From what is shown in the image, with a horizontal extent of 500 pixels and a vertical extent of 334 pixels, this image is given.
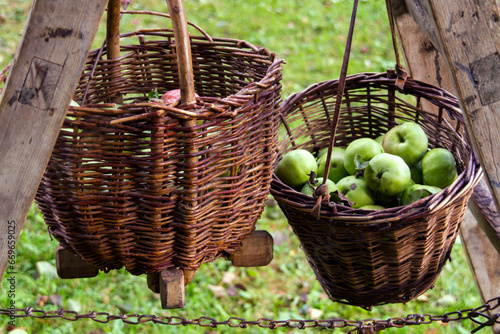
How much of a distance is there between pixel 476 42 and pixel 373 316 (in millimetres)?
1438

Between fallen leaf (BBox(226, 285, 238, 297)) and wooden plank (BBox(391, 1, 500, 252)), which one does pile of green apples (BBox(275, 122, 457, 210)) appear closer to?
wooden plank (BBox(391, 1, 500, 252))

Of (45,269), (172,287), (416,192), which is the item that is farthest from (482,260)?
(45,269)

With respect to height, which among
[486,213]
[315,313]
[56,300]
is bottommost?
[315,313]

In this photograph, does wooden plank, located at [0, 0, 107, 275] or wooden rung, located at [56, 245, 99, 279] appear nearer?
wooden plank, located at [0, 0, 107, 275]

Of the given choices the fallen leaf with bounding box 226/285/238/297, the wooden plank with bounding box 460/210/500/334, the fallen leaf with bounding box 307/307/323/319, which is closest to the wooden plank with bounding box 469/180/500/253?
the wooden plank with bounding box 460/210/500/334

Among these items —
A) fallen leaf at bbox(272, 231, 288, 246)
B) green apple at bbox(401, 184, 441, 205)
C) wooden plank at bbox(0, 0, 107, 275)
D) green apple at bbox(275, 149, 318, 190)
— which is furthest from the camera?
fallen leaf at bbox(272, 231, 288, 246)

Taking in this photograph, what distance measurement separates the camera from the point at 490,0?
1008mm

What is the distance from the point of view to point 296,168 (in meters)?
1.45

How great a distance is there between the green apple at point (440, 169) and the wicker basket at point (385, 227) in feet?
0.19

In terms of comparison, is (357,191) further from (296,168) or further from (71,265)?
(71,265)

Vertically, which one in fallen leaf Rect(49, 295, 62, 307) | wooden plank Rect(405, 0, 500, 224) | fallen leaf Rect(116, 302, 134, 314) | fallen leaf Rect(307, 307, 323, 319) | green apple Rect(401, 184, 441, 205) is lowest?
fallen leaf Rect(307, 307, 323, 319)

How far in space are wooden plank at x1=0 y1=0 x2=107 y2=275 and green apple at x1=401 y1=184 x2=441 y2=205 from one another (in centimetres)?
94

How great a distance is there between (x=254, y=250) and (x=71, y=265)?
54cm

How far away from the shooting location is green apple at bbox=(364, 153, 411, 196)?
137 cm
